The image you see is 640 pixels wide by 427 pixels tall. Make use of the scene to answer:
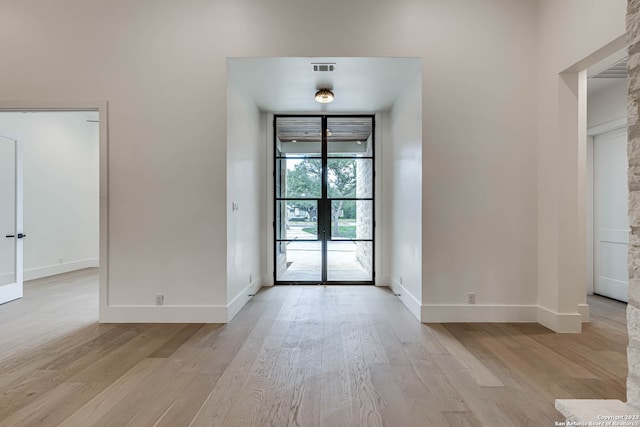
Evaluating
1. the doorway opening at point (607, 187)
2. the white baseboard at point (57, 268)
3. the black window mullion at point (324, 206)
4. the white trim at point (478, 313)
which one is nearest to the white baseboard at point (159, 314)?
the white trim at point (478, 313)

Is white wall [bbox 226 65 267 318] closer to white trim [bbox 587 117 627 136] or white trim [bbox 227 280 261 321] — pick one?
white trim [bbox 227 280 261 321]

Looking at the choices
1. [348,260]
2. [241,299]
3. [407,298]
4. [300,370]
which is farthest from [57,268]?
[407,298]

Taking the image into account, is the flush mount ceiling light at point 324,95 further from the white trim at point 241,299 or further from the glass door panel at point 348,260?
the white trim at point 241,299

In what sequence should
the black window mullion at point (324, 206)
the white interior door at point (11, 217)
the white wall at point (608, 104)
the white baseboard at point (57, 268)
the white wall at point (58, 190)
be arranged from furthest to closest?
the white wall at point (58, 190), the white baseboard at point (57, 268), the black window mullion at point (324, 206), the white interior door at point (11, 217), the white wall at point (608, 104)

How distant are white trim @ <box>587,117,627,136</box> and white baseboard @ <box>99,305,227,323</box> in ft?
17.3

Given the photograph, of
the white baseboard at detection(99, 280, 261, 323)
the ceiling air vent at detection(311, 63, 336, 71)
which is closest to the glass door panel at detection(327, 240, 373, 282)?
the white baseboard at detection(99, 280, 261, 323)

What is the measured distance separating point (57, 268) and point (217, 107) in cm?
530

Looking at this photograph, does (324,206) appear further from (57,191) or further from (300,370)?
(57,191)

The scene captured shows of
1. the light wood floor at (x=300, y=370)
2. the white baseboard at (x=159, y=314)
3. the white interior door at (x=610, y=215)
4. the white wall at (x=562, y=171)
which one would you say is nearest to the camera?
the light wood floor at (x=300, y=370)

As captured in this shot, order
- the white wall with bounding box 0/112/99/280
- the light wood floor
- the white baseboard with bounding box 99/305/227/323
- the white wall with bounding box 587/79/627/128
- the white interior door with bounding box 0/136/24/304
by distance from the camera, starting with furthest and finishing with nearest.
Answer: the white wall with bounding box 0/112/99/280 → the white interior door with bounding box 0/136/24/304 → the white wall with bounding box 587/79/627/128 → the white baseboard with bounding box 99/305/227/323 → the light wood floor

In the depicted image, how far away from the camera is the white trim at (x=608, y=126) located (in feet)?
13.7

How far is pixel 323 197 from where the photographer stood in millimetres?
5512

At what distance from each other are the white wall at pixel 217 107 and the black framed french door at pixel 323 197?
6.70 ft

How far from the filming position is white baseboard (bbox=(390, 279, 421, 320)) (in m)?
3.63
